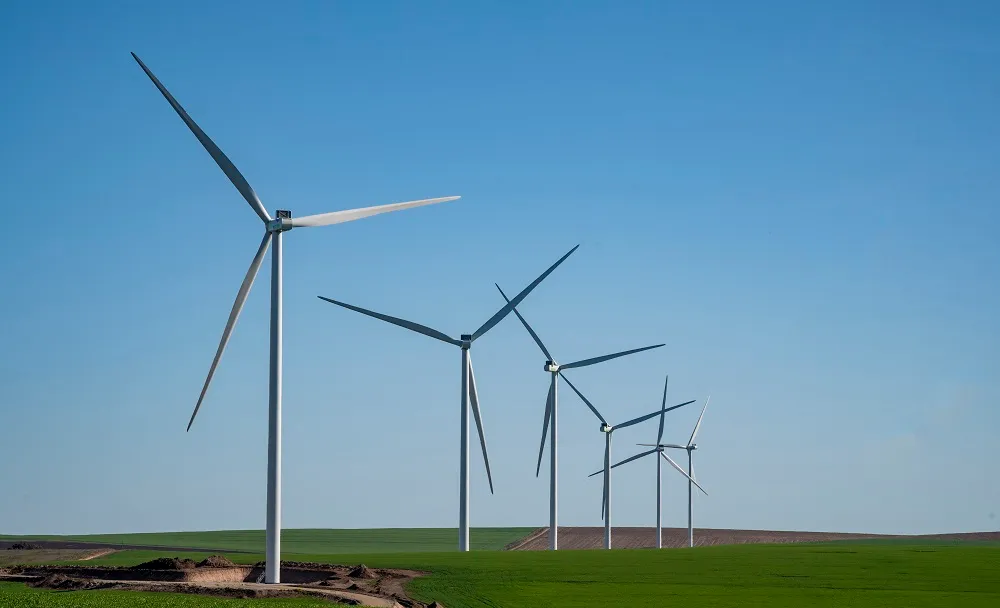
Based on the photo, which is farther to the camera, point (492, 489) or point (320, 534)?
point (320, 534)

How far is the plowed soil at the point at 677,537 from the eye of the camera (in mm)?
129738

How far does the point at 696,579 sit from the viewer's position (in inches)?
2052

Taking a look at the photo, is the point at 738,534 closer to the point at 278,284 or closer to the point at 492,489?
the point at 492,489

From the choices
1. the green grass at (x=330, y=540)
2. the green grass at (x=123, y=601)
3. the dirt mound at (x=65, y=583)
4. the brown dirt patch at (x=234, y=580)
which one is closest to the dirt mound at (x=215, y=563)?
the brown dirt patch at (x=234, y=580)

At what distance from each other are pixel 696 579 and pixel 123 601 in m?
24.7

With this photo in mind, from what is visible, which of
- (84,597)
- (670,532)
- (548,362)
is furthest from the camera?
(670,532)

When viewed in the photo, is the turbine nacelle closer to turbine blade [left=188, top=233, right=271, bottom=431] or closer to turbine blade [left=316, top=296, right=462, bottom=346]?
turbine blade [left=188, top=233, right=271, bottom=431]

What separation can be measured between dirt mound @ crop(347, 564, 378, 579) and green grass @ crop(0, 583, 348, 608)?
10.8 m

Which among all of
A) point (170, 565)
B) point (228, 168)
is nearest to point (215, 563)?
point (170, 565)

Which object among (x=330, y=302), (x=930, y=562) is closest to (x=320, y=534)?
(x=330, y=302)

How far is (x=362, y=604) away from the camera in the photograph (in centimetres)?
4269

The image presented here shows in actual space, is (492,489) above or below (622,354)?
below

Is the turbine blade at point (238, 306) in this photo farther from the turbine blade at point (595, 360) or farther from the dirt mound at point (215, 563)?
the turbine blade at point (595, 360)

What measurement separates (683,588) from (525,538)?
311 ft
